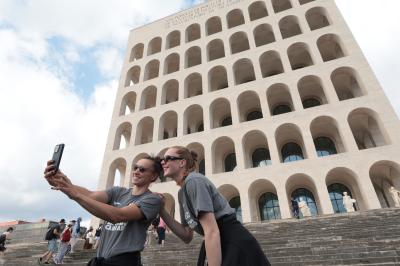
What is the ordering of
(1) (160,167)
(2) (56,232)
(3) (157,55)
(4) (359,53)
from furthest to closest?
(3) (157,55)
(4) (359,53)
(2) (56,232)
(1) (160,167)

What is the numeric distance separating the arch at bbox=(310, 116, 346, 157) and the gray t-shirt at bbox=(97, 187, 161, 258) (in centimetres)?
1941

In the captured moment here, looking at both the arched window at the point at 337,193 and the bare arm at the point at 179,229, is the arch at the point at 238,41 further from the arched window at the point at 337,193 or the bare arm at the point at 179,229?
the bare arm at the point at 179,229

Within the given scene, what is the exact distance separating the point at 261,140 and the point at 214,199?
20.6 meters

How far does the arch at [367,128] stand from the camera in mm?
17984

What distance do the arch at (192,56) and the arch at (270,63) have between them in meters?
6.70

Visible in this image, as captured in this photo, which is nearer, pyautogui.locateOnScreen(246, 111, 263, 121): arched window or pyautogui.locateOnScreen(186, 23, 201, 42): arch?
pyautogui.locateOnScreen(246, 111, 263, 121): arched window

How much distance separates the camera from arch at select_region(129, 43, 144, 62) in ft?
101

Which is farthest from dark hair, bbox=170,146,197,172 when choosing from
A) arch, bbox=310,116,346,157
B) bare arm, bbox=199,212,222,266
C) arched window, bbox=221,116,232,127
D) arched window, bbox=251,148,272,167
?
arched window, bbox=221,116,232,127

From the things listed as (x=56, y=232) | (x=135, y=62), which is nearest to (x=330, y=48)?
(x=135, y=62)

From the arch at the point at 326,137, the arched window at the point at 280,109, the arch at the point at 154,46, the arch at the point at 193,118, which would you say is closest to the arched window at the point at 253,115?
the arched window at the point at 280,109

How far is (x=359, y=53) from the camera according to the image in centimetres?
2044

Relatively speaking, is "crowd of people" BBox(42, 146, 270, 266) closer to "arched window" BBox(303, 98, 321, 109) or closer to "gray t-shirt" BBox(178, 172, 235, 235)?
"gray t-shirt" BBox(178, 172, 235, 235)

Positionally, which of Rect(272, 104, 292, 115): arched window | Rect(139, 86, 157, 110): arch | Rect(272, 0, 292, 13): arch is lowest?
Rect(272, 104, 292, 115): arched window

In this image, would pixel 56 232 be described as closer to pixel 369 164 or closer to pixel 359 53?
pixel 369 164
